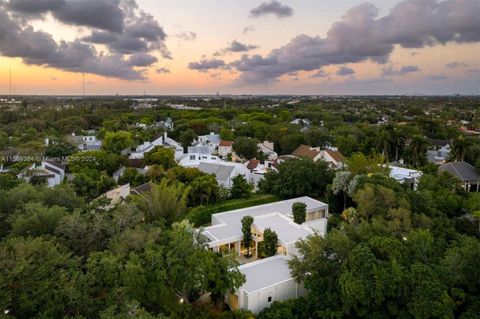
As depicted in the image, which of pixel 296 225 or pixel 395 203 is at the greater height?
pixel 395 203

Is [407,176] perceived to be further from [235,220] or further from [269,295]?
[269,295]

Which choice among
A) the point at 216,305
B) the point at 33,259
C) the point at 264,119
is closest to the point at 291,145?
the point at 264,119

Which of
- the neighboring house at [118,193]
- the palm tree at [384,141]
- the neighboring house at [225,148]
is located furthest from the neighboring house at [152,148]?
the palm tree at [384,141]

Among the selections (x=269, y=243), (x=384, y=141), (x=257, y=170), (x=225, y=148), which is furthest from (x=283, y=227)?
(x=225, y=148)

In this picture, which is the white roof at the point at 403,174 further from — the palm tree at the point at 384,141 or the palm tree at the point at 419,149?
the palm tree at the point at 384,141

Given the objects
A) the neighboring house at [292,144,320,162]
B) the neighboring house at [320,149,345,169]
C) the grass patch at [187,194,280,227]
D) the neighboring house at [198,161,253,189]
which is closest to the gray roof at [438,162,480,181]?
the neighboring house at [320,149,345,169]

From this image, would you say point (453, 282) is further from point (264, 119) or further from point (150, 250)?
point (264, 119)
